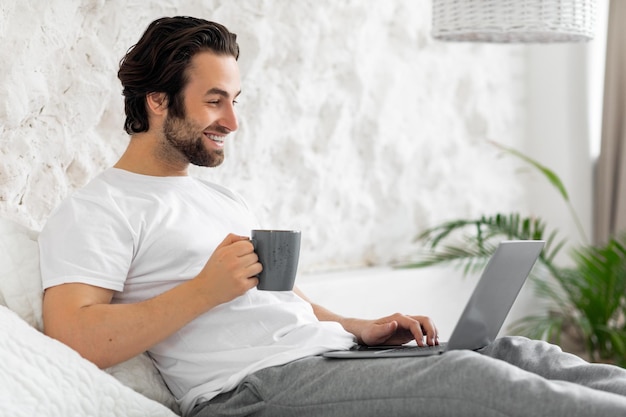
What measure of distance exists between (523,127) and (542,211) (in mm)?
346

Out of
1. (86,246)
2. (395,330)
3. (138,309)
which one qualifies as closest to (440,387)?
(395,330)

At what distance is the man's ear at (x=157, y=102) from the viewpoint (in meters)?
1.77

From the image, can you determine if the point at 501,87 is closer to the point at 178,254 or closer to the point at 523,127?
the point at 523,127

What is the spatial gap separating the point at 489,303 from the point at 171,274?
57cm

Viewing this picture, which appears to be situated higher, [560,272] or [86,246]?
[86,246]

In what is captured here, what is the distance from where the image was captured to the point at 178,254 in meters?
1.65

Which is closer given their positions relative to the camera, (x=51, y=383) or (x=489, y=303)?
(x=51, y=383)

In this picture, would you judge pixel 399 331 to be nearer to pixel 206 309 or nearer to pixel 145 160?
pixel 206 309

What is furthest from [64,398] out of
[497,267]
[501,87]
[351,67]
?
[501,87]

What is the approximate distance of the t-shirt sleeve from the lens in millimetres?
1536

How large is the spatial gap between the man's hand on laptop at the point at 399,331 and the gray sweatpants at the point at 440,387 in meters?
0.13

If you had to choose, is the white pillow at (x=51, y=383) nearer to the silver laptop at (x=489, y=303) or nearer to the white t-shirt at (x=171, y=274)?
the white t-shirt at (x=171, y=274)

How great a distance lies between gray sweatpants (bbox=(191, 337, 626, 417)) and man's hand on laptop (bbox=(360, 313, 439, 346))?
0.13 meters

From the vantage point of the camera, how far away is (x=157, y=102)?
177 centimetres
